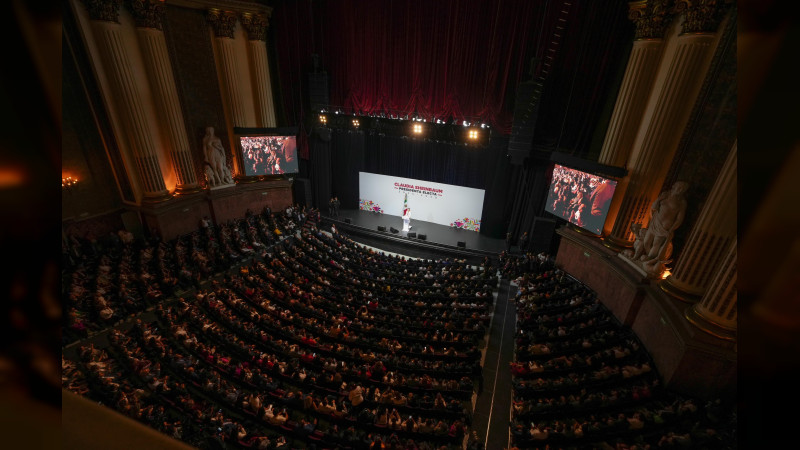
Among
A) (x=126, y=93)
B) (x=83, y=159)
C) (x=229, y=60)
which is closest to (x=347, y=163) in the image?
(x=229, y=60)

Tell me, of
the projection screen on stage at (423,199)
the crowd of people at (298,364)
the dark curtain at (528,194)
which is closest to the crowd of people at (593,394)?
the crowd of people at (298,364)

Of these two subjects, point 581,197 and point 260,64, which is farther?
point 260,64

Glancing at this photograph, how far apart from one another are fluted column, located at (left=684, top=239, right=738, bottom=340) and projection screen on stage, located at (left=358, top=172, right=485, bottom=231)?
1454cm

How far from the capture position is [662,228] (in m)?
11.8

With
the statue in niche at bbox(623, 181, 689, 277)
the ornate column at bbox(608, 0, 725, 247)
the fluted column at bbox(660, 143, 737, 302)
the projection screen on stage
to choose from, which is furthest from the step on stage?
the fluted column at bbox(660, 143, 737, 302)

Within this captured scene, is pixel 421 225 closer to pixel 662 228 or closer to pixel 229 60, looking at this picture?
pixel 662 228

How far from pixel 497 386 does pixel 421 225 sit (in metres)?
14.4

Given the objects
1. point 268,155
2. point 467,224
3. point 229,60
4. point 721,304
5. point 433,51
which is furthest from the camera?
point 467,224

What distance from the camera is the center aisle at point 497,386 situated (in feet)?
30.4

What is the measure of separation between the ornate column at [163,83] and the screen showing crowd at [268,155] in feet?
A: 10.1

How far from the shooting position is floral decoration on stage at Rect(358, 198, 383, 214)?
26.0 m

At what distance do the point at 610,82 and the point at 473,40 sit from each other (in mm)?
7316

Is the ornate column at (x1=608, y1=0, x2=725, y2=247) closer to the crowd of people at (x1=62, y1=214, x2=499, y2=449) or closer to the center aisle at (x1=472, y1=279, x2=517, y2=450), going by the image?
the center aisle at (x1=472, y1=279, x2=517, y2=450)

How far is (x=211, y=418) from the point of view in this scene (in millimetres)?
8250
